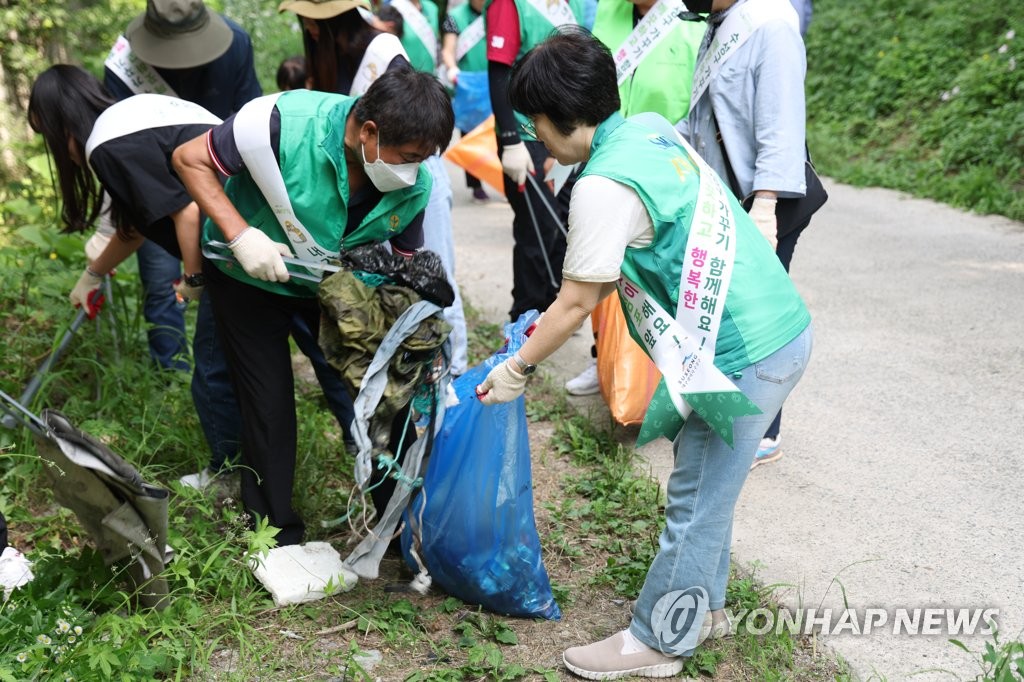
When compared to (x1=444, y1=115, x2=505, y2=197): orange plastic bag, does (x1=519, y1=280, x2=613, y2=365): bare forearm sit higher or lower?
higher

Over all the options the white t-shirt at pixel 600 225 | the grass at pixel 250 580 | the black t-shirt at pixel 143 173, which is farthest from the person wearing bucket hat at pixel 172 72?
the white t-shirt at pixel 600 225

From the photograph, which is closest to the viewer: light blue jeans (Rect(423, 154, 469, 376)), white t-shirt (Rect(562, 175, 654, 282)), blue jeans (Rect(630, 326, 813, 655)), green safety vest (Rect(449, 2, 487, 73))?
white t-shirt (Rect(562, 175, 654, 282))

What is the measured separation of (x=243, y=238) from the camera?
2.48m

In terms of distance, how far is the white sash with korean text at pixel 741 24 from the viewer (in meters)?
2.89

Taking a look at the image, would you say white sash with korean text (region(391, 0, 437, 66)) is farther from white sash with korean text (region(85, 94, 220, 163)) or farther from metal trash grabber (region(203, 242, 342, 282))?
metal trash grabber (region(203, 242, 342, 282))

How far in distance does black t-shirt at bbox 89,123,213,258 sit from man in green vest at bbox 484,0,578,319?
1.46 meters

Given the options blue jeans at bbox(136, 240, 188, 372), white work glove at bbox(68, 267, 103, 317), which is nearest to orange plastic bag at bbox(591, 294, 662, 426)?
blue jeans at bbox(136, 240, 188, 372)

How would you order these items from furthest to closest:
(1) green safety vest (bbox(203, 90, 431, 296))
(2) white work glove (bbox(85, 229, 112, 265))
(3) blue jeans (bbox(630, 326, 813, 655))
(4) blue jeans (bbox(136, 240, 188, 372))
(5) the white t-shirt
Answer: (4) blue jeans (bbox(136, 240, 188, 372)) → (2) white work glove (bbox(85, 229, 112, 265)) → (1) green safety vest (bbox(203, 90, 431, 296)) → (3) blue jeans (bbox(630, 326, 813, 655)) → (5) the white t-shirt

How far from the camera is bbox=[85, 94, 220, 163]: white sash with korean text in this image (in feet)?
9.43

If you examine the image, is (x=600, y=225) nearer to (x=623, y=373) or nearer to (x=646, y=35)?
(x=623, y=373)

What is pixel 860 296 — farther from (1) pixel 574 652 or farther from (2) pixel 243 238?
(2) pixel 243 238

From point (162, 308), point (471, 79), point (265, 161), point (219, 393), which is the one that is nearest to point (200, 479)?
point (219, 393)

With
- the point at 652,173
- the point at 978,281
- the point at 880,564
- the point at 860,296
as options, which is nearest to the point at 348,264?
the point at 652,173

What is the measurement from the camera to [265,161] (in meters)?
2.45
